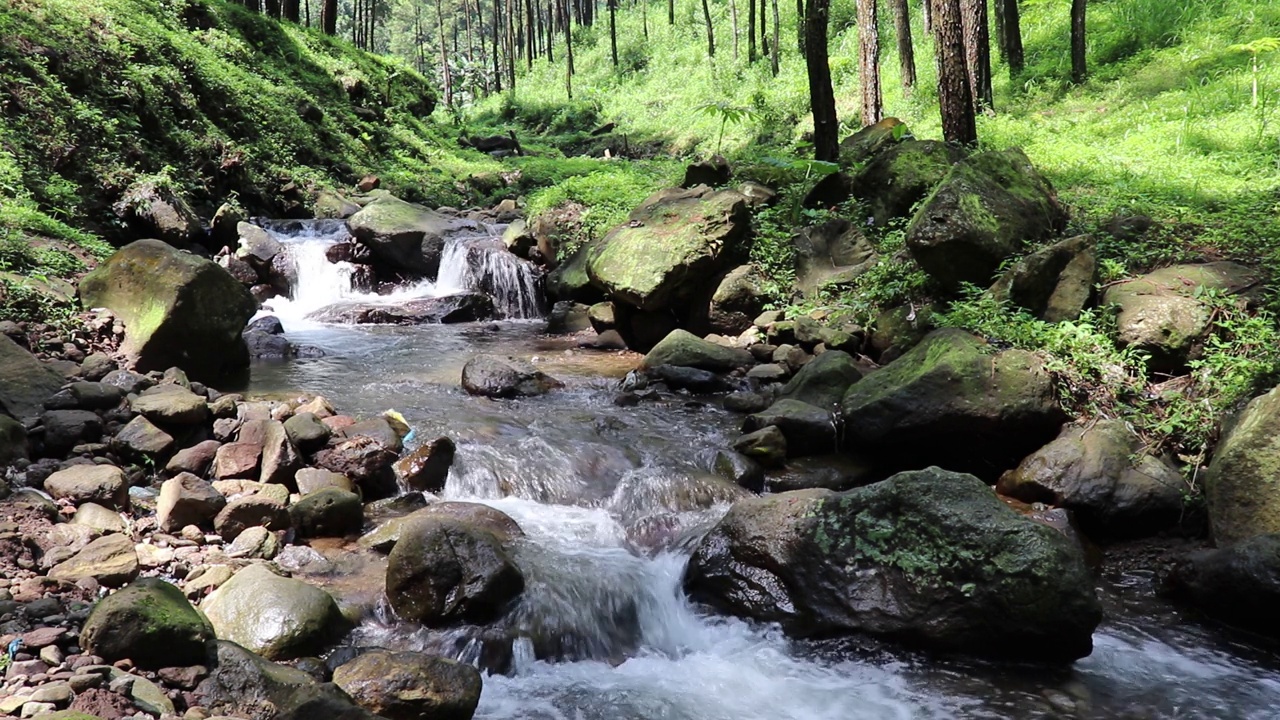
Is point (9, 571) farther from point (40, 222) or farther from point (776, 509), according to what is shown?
point (40, 222)

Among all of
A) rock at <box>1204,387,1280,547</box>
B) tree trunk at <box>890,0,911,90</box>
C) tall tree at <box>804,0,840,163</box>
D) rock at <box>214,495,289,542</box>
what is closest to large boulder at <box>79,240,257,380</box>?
rock at <box>214,495,289,542</box>

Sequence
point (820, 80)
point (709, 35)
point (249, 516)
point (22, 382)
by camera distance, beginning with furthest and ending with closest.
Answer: point (709, 35) → point (820, 80) → point (22, 382) → point (249, 516)

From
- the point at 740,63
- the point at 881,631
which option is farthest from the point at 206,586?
the point at 740,63

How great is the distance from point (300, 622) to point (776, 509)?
319cm

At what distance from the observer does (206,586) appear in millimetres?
4980

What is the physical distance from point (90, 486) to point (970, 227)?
8135 millimetres

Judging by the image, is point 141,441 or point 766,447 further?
point 766,447

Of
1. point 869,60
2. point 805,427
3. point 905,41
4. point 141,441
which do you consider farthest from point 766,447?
point 905,41

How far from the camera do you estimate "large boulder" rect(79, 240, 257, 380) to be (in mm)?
8242

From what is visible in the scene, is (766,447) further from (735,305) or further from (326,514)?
(735,305)

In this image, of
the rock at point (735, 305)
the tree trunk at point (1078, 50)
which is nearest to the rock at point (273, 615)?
the rock at point (735, 305)

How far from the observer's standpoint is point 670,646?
5398 mm

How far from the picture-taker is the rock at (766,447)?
24.6ft

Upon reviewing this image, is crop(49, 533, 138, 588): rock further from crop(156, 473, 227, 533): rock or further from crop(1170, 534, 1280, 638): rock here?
crop(1170, 534, 1280, 638): rock
